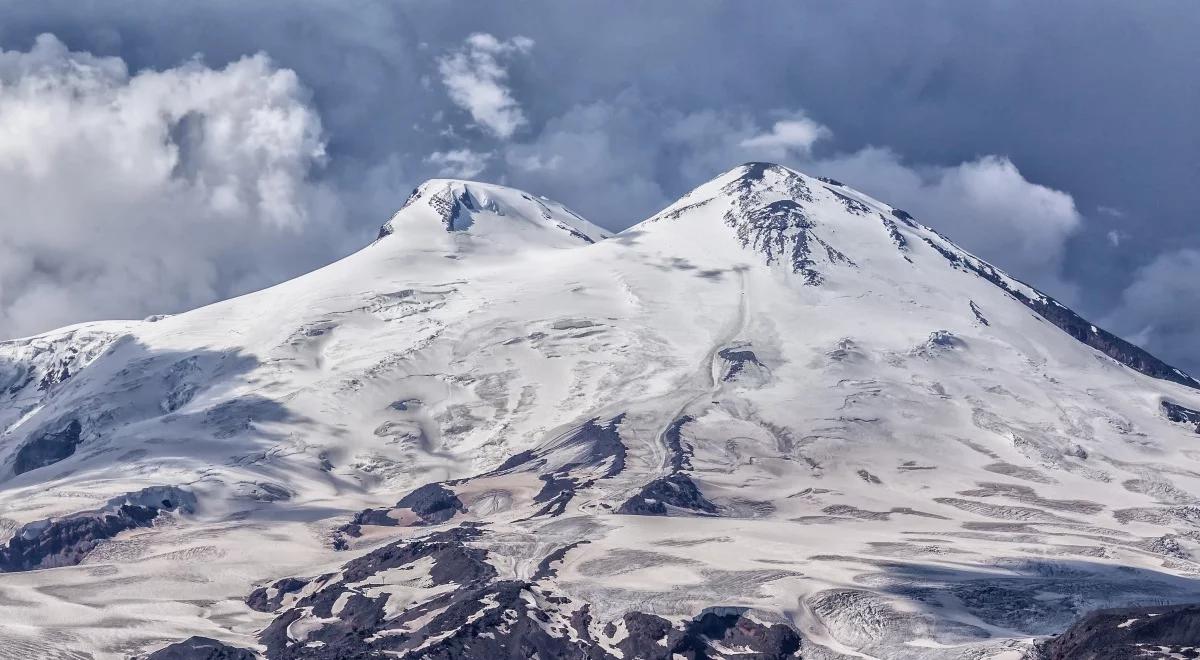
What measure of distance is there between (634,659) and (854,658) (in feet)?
92.7

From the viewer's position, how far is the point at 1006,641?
195375mm

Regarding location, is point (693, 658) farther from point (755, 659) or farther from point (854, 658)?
point (854, 658)

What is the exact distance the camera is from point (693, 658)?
652ft

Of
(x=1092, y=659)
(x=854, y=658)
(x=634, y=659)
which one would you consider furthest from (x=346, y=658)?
(x=1092, y=659)

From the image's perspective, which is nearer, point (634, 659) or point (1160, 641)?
point (1160, 641)

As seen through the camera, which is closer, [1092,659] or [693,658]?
[1092,659]

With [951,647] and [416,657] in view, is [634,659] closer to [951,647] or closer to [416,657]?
[416,657]

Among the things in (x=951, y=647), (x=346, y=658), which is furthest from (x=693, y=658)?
(x=346, y=658)

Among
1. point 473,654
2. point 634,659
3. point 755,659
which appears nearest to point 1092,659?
point 755,659

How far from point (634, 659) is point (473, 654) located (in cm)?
2083

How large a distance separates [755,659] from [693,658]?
8110 millimetres

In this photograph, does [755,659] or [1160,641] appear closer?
[1160,641]

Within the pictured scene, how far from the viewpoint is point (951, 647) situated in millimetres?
196375

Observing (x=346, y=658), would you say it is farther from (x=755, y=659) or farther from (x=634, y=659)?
(x=755, y=659)
